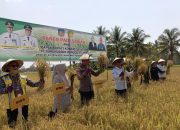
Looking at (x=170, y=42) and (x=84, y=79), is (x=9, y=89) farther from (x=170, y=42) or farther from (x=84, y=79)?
(x=170, y=42)

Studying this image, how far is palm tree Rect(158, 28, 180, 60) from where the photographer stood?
59.8m

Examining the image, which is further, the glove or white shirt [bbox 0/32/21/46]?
white shirt [bbox 0/32/21/46]

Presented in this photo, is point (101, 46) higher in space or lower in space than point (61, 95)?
higher

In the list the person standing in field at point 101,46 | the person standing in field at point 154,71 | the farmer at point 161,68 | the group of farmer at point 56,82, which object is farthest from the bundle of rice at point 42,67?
the person standing in field at point 101,46

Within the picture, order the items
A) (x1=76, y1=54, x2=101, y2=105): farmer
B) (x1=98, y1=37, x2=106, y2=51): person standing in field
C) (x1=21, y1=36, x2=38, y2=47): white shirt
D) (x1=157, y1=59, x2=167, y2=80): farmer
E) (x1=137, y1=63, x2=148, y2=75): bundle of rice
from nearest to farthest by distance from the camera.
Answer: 1. (x1=76, y1=54, x2=101, y2=105): farmer
2. (x1=137, y1=63, x2=148, y2=75): bundle of rice
3. (x1=157, y1=59, x2=167, y2=80): farmer
4. (x1=21, y1=36, x2=38, y2=47): white shirt
5. (x1=98, y1=37, x2=106, y2=51): person standing in field

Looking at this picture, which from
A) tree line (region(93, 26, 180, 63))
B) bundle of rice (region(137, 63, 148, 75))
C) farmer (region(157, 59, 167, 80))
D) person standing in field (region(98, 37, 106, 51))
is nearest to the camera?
bundle of rice (region(137, 63, 148, 75))

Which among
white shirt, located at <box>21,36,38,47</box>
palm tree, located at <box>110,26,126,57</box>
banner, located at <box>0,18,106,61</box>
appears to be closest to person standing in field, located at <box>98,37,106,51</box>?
banner, located at <box>0,18,106,61</box>

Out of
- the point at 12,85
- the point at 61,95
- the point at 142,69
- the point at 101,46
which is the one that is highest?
the point at 101,46

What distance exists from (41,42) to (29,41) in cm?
98

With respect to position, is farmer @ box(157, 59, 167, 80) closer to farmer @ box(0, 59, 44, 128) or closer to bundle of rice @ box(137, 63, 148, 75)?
bundle of rice @ box(137, 63, 148, 75)

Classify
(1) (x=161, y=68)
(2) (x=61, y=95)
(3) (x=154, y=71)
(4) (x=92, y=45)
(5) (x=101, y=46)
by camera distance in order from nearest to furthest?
(2) (x=61, y=95) → (1) (x=161, y=68) → (3) (x=154, y=71) → (4) (x=92, y=45) → (5) (x=101, y=46)

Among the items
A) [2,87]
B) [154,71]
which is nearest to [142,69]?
[154,71]

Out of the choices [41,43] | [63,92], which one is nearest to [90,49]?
[41,43]

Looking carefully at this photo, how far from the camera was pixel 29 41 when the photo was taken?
16047mm
